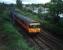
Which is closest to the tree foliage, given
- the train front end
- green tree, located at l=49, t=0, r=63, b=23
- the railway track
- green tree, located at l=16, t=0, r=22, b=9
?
green tree, located at l=16, t=0, r=22, b=9

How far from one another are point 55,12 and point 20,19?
9.08m

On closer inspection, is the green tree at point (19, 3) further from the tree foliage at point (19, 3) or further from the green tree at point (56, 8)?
the green tree at point (56, 8)

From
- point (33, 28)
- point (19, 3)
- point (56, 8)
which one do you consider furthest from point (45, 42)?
point (19, 3)

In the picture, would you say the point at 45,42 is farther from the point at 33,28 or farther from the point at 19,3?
the point at 19,3

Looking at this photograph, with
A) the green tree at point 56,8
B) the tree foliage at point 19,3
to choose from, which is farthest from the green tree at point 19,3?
the green tree at point 56,8

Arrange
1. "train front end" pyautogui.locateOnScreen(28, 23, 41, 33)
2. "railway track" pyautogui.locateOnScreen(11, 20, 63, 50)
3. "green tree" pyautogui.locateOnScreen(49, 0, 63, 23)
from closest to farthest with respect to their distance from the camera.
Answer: "railway track" pyautogui.locateOnScreen(11, 20, 63, 50)
"train front end" pyautogui.locateOnScreen(28, 23, 41, 33)
"green tree" pyautogui.locateOnScreen(49, 0, 63, 23)

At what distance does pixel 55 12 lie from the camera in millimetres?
35469

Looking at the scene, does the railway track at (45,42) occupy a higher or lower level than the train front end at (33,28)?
lower

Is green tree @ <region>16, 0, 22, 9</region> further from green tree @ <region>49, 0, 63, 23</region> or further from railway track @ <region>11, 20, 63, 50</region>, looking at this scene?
railway track @ <region>11, 20, 63, 50</region>

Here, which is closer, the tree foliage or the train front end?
the train front end

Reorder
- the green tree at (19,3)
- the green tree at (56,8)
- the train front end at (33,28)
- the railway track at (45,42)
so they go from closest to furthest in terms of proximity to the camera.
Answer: the railway track at (45,42) < the train front end at (33,28) < the green tree at (56,8) < the green tree at (19,3)

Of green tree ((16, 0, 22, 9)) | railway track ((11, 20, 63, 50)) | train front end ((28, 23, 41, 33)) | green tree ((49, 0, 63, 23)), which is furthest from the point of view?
green tree ((16, 0, 22, 9))

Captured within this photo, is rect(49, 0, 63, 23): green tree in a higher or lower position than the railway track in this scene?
higher

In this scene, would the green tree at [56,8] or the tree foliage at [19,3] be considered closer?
the green tree at [56,8]
